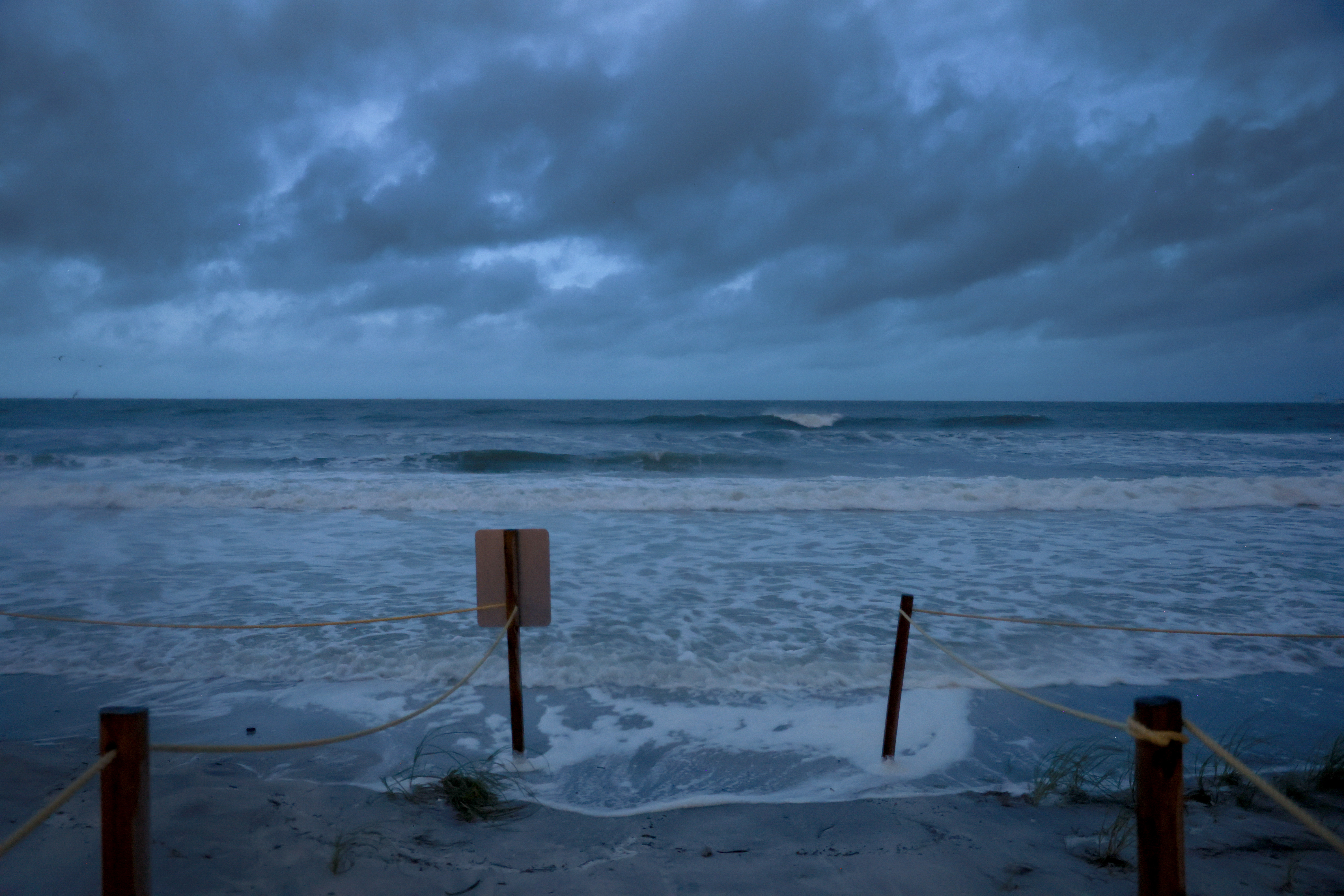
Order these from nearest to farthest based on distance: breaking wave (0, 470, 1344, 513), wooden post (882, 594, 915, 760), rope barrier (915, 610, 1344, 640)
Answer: wooden post (882, 594, 915, 760)
rope barrier (915, 610, 1344, 640)
breaking wave (0, 470, 1344, 513)

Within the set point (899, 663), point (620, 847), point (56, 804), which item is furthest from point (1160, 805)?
point (56, 804)

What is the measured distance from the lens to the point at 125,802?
6.14 feet

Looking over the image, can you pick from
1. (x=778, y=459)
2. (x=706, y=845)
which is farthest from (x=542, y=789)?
(x=778, y=459)

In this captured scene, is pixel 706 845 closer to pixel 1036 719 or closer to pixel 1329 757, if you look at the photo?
pixel 1036 719

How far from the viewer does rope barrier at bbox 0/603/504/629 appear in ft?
12.9

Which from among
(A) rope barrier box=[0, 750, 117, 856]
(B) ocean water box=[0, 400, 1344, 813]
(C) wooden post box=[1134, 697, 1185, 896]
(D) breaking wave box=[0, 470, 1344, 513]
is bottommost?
(B) ocean water box=[0, 400, 1344, 813]

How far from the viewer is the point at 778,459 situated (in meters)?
24.7

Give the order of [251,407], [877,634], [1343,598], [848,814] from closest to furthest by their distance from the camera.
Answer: [848,814]
[877,634]
[1343,598]
[251,407]

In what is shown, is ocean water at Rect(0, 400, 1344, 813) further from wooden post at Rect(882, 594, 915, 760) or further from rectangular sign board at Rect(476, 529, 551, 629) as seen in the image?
rectangular sign board at Rect(476, 529, 551, 629)

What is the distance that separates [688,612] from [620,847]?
406 cm

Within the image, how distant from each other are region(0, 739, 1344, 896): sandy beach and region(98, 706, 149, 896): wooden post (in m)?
1.13

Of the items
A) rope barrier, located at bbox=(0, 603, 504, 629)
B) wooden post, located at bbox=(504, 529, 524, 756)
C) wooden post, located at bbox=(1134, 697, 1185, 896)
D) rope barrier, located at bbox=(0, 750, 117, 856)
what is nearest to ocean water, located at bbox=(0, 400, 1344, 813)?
rope barrier, located at bbox=(0, 603, 504, 629)

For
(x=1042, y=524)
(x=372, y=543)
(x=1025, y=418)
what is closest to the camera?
(x=372, y=543)

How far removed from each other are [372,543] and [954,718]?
8706 millimetres
